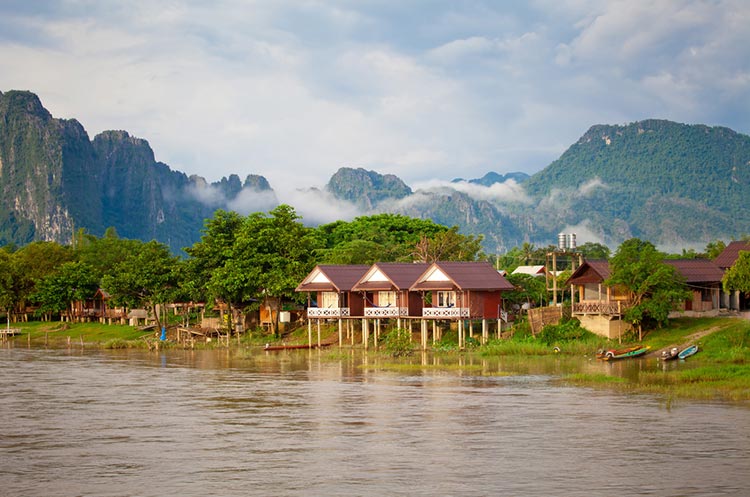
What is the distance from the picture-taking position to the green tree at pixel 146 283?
7575 cm

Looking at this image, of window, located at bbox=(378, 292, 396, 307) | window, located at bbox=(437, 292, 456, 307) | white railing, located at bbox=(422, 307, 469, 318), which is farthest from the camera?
window, located at bbox=(378, 292, 396, 307)

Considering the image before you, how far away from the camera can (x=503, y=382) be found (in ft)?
129

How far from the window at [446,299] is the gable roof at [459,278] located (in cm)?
133

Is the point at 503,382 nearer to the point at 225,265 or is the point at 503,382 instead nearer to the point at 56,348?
the point at 225,265

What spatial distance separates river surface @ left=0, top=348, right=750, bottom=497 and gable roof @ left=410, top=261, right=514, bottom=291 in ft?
45.9

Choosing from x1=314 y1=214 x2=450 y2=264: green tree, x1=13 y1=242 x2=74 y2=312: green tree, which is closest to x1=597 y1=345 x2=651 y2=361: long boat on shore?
x1=314 y1=214 x2=450 y2=264: green tree

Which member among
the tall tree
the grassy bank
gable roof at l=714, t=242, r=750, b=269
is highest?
→ the tall tree

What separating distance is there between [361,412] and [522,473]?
1060cm

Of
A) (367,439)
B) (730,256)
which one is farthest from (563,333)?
(367,439)

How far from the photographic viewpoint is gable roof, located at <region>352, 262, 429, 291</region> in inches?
2370

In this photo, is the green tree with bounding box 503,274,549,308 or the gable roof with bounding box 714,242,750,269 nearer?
the gable roof with bounding box 714,242,750,269

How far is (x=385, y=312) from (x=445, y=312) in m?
5.28

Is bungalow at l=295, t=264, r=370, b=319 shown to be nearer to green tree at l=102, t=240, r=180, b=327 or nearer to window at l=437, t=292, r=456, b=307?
window at l=437, t=292, r=456, b=307

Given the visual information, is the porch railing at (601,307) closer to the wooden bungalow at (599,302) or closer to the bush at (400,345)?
the wooden bungalow at (599,302)
